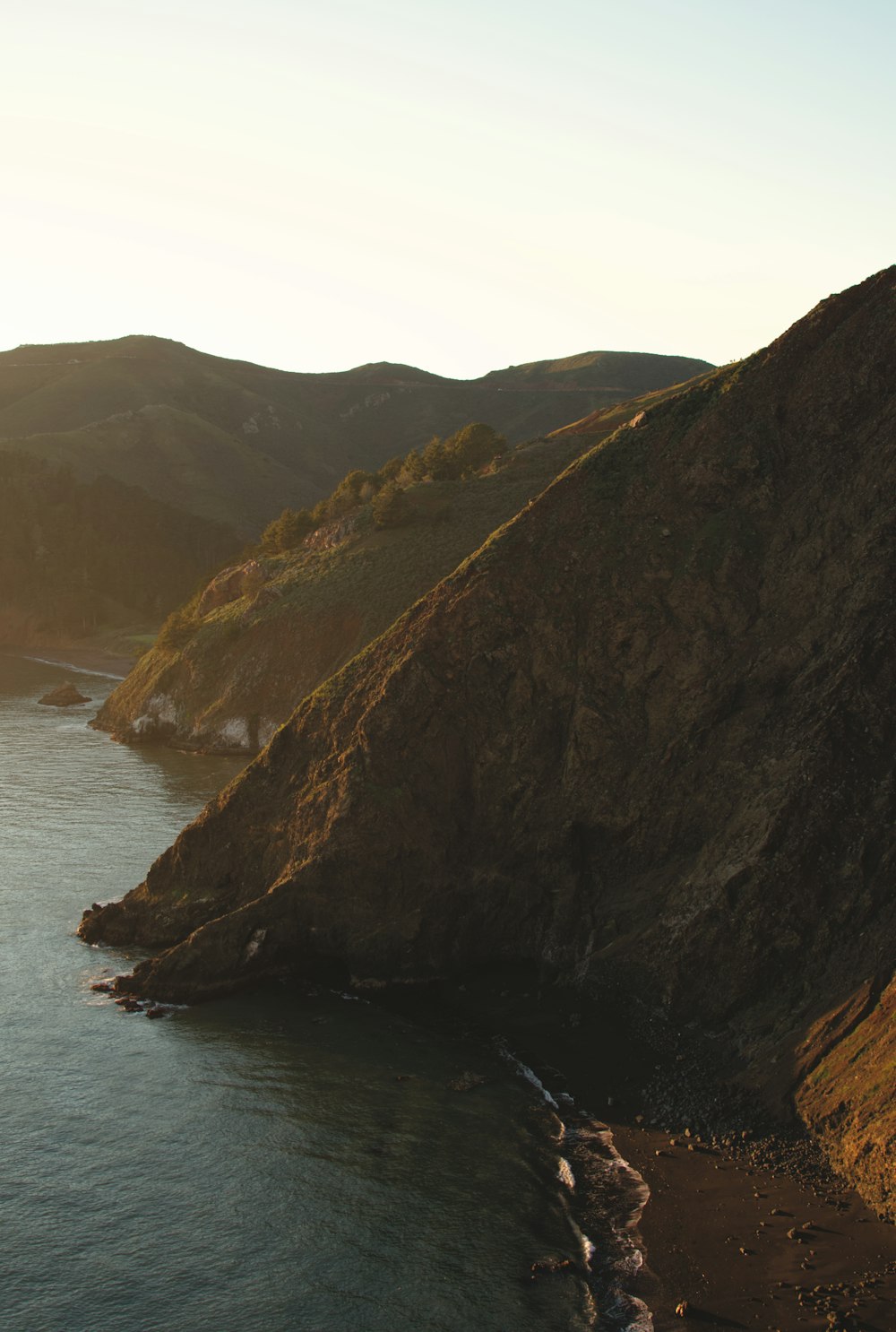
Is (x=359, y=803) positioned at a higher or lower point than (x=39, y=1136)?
higher

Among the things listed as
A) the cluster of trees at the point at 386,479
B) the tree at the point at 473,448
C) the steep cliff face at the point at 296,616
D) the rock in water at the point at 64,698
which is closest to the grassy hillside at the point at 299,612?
the steep cliff face at the point at 296,616

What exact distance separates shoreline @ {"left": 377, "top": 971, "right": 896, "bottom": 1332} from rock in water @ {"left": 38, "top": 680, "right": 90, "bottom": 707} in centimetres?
8396

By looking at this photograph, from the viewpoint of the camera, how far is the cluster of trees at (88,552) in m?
167

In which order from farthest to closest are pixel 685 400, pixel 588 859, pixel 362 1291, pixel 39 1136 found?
pixel 685 400 < pixel 588 859 < pixel 39 1136 < pixel 362 1291

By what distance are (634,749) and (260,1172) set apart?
16.4m

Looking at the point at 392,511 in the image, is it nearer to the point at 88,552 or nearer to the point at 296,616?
the point at 296,616

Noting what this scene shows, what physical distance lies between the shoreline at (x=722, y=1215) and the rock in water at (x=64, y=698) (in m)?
84.0

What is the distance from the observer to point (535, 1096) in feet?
94.0

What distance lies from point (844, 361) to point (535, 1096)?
23.9 metres

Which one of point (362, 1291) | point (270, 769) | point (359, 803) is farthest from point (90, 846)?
point (362, 1291)

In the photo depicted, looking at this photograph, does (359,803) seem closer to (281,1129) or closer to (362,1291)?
(281,1129)

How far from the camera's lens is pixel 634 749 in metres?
34.7

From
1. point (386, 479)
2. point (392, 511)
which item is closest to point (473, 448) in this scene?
point (386, 479)

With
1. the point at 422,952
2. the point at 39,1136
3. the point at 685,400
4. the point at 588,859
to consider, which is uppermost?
the point at 685,400
